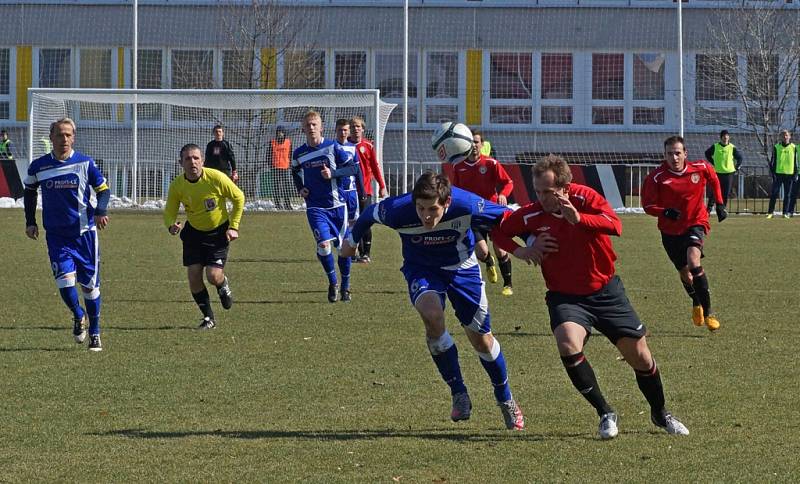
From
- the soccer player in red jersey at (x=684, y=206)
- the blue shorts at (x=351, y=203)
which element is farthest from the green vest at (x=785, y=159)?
the soccer player in red jersey at (x=684, y=206)

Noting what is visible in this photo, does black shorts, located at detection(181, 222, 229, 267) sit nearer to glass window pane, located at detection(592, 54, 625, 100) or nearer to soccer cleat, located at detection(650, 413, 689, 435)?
soccer cleat, located at detection(650, 413, 689, 435)

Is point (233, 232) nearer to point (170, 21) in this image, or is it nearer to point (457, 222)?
point (457, 222)

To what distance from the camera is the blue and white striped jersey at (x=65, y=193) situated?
34.4ft

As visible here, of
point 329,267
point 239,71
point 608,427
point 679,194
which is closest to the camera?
point 608,427

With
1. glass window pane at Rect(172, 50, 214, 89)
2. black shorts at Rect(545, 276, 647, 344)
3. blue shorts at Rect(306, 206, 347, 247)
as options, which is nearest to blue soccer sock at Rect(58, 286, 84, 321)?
blue shorts at Rect(306, 206, 347, 247)

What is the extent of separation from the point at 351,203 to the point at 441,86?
72.2ft

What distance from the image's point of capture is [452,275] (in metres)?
7.50

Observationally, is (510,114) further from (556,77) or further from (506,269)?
(506,269)

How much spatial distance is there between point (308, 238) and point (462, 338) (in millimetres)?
11992

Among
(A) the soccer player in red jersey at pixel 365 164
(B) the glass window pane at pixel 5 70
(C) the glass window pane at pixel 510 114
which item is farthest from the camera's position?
(B) the glass window pane at pixel 5 70

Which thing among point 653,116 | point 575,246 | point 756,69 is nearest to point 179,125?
point 653,116

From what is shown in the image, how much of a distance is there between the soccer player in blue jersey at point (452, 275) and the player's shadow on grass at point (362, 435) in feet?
0.73

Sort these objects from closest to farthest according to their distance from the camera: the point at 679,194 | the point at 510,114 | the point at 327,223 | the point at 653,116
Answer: the point at 679,194 → the point at 327,223 → the point at 653,116 → the point at 510,114

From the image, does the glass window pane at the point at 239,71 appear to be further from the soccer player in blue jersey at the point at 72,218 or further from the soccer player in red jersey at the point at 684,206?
the soccer player in blue jersey at the point at 72,218
